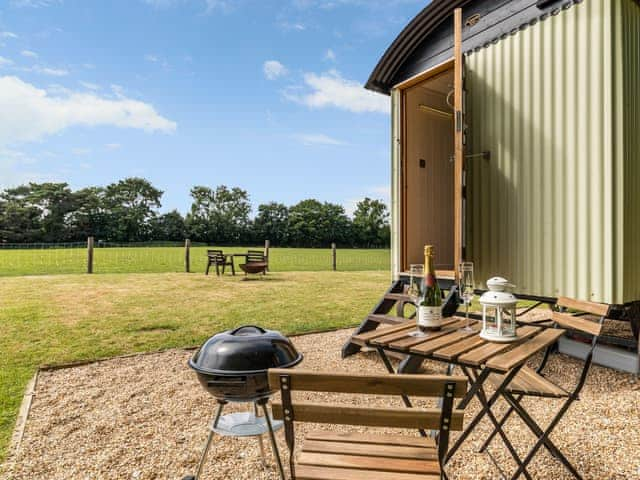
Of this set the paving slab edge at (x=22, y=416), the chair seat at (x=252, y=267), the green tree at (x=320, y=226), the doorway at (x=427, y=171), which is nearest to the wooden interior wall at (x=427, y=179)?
the doorway at (x=427, y=171)

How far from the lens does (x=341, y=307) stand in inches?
293

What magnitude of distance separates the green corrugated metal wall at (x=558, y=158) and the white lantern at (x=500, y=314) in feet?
6.23

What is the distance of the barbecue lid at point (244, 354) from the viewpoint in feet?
5.79

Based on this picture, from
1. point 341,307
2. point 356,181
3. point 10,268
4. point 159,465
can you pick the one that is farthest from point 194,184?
point 159,465

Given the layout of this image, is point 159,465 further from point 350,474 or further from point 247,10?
point 247,10

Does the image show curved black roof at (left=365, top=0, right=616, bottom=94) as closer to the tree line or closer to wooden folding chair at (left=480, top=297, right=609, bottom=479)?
wooden folding chair at (left=480, top=297, right=609, bottom=479)

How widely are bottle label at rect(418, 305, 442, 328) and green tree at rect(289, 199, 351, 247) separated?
4135cm

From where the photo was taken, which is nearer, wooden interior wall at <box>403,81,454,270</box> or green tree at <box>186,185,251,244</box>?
wooden interior wall at <box>403,81,454,270</box>

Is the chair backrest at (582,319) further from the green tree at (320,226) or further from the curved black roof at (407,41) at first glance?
the green tree at (320,226)

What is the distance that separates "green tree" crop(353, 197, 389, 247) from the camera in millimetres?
42000

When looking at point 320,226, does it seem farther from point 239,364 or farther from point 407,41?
point 239,364

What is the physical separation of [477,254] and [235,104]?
33194 mm

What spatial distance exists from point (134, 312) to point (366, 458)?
6.62 m

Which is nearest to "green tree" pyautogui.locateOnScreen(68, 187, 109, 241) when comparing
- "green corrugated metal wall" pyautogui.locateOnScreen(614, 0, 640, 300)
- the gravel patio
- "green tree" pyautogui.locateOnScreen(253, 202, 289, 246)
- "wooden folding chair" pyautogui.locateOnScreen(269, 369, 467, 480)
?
"green tree" pyautogui.locateOnScreen(253, 202, 289, 246)
